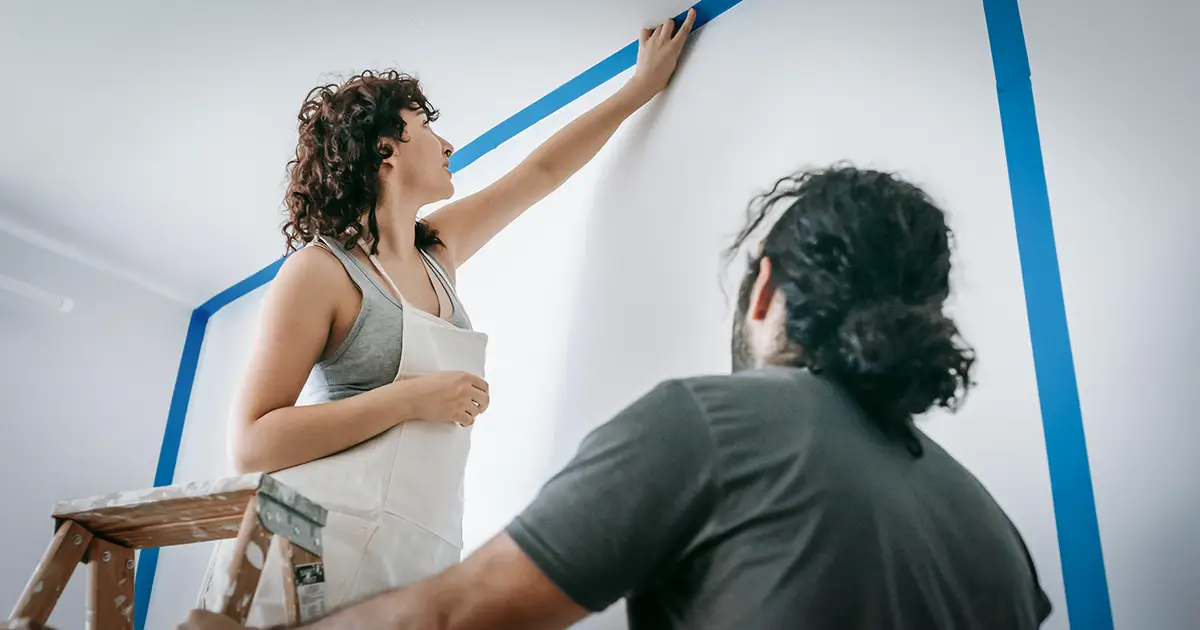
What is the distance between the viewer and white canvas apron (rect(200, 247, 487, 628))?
32.9 inches

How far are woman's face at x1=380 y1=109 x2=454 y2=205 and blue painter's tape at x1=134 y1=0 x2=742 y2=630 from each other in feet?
1.02

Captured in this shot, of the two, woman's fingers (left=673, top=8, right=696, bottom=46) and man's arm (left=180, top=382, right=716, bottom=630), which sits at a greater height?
woman's fingers (left=673, top=8, right=696, bottom=46)

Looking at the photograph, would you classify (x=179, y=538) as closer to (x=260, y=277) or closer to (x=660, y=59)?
(x=660, y=59)

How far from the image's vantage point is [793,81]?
109cm

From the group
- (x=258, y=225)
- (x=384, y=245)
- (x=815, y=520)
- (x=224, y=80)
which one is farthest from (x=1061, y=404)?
(x=258, y=225)

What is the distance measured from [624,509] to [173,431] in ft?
6.14

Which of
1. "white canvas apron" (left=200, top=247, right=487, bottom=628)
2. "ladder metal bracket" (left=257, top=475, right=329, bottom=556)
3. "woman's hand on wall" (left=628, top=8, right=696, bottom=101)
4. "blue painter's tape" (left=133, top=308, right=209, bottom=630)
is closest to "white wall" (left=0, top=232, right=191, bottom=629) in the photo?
"blue painter's tape" (left=133, top=308, right=209, bottom=630)

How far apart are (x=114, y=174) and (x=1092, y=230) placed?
5.88 ft

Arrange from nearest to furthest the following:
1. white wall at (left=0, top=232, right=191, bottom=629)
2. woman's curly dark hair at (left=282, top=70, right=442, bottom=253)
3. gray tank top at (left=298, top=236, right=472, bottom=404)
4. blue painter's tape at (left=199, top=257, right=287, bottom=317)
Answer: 1. gray tank top at (left=298, top=236, right=472, bottom=404)
2. woman's curly dark hair at (left=282, top=70, right=442, bottom=253)
3. white wall at (left=0, top=232, right=191, bottom=629)
4. blue painter's tape at (left=199, top=257, right=287, bottom=317)

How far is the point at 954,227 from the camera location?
2.67 ft

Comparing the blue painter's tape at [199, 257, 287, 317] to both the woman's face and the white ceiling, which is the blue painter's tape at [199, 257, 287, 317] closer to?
the white ceiling

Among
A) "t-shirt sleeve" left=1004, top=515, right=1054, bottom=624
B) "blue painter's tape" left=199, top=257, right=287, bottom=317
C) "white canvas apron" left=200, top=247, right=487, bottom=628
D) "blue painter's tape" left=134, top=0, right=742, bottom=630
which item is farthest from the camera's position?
"blue painter's tape" left=199, top=257, right=287, bottom=317

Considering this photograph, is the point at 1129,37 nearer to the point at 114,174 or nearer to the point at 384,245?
the point at 384,245

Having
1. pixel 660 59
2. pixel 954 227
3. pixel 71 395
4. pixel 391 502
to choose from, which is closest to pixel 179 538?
pixel 391 502
